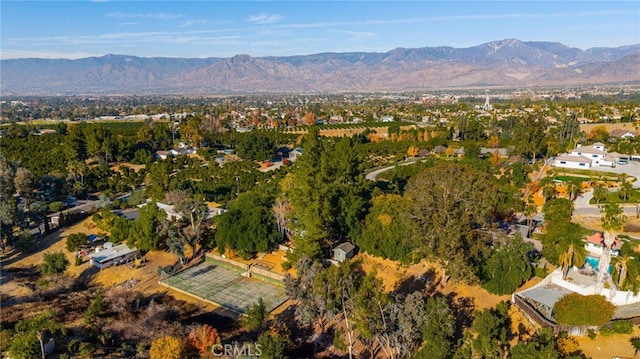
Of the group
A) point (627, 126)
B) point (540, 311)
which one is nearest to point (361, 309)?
point (540, 311)

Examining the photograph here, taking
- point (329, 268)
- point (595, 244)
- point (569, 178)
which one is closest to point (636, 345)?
point (595, 244)

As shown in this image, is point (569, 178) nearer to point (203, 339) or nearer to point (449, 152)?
point (449, 152)

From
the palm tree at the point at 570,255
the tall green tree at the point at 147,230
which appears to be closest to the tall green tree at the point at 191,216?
the tall green tree at the point at 147,230

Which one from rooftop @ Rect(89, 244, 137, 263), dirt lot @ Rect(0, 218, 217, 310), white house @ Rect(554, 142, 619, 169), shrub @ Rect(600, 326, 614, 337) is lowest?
dirt lot @ Rect(0, 218, 217, 310)

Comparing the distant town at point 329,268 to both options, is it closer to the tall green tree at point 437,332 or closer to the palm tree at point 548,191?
the tall green tree at point 437,332

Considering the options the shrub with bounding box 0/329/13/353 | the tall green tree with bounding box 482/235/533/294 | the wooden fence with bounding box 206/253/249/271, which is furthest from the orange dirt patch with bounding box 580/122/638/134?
the shrub with bounding box 0/329/13/353

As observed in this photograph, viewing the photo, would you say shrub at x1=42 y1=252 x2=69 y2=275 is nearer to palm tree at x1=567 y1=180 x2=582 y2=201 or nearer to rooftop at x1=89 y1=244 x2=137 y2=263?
rooftop at x1=89 y1=244 x2=137 y2=263
